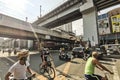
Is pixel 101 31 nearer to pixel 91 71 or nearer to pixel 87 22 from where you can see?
pixel 87 22

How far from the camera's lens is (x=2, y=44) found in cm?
11794

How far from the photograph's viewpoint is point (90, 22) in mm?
35938

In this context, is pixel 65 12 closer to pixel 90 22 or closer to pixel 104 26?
pixel 90 22

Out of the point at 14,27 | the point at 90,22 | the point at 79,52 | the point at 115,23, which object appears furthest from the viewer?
the point at 115,23

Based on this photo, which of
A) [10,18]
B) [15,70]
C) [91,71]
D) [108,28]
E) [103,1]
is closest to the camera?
[15,70]

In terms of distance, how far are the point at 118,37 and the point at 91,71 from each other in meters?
52.6

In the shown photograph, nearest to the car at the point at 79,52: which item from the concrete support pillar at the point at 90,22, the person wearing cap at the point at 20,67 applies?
the concrete support pillar at the point at 90,22

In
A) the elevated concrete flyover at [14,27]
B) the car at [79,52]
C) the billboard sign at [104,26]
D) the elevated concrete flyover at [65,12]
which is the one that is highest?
the elevated concrete flyover at [65,12]

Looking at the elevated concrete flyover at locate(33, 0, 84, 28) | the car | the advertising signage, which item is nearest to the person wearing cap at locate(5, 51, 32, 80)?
the car

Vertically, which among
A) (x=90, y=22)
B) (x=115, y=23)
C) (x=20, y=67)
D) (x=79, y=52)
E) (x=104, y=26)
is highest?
(x=115, y=23)

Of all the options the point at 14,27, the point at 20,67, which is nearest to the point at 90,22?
the point at 14,27

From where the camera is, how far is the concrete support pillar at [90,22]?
34625 millimetres

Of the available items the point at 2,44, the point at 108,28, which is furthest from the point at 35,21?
the point at 2,44

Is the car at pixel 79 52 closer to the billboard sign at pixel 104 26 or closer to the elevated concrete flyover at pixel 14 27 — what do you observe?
the elevated concrete flyover at pixel 14 27
